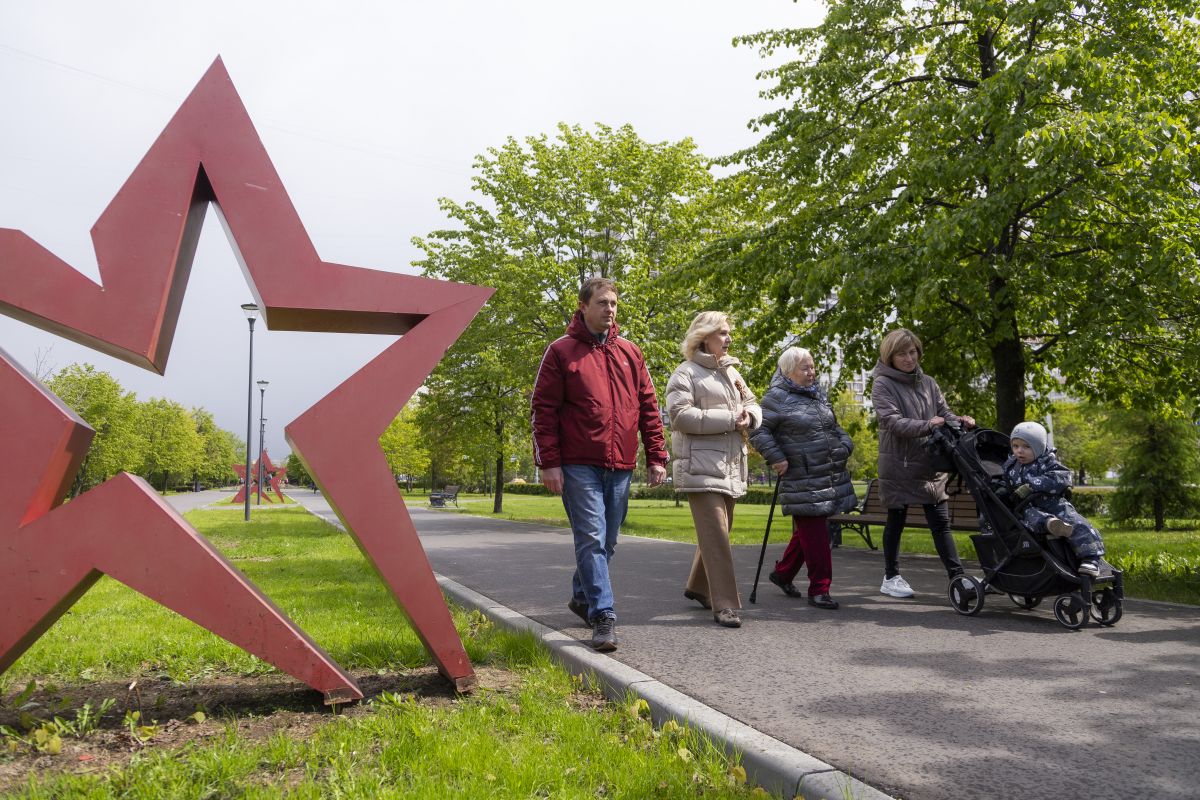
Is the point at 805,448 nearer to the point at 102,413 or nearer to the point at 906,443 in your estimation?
the point at 906,443

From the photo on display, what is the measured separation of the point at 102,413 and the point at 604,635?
1777 inches

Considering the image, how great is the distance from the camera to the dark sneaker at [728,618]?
17.4 ft

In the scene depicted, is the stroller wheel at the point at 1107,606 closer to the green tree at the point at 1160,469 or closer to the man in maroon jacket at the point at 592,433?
the man in maroon jacket at the point at 592,433

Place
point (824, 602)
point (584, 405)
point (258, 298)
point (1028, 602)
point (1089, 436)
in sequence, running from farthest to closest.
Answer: point (1089, 436)
point (824, 602)
point (1028, 602)
point (584, 405)
point (258, 298)

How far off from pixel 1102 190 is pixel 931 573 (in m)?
4.44

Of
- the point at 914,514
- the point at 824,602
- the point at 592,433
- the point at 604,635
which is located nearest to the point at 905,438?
the point at 824,602

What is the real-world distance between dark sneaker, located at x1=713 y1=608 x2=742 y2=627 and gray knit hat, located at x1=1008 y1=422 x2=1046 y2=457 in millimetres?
2279

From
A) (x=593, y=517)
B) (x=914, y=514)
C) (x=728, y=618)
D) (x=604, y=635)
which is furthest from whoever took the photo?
(x=914, y=514)

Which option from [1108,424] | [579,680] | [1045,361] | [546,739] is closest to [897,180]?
[1045,361]

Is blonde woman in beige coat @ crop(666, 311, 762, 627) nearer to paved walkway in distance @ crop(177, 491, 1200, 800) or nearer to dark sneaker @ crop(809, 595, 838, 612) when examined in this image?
paved walkway in distance @ crop(177, 491, 1200, 800)

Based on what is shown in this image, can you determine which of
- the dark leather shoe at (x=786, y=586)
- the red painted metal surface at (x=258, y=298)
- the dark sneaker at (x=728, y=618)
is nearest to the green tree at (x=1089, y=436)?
the dark leather shoe at (x=786, y=586)

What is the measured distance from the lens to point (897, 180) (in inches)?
394

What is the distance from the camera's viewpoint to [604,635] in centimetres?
459

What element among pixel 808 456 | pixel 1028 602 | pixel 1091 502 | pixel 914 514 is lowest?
pixel 1091 502
